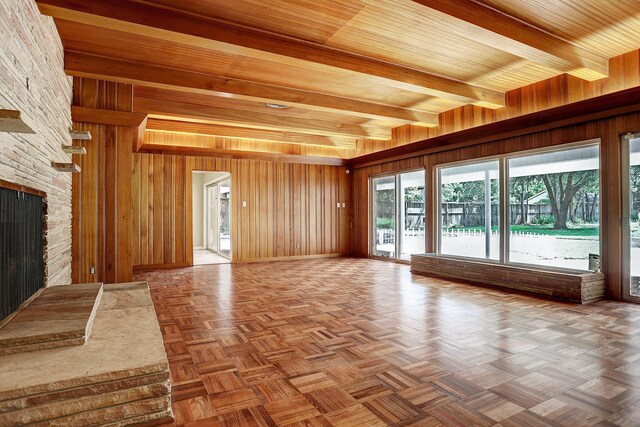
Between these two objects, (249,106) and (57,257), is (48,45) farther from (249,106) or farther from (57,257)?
(249,106)

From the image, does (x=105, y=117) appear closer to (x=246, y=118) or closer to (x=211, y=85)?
(x=211, y=85)

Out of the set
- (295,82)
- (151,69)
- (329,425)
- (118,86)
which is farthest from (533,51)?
(118,86)

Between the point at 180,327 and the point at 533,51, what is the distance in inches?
157

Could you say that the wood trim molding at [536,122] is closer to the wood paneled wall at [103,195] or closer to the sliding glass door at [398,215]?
the sliding glass door at [398,215]

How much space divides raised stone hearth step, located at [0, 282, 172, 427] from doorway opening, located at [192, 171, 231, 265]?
633cm

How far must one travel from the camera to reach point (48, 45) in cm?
293

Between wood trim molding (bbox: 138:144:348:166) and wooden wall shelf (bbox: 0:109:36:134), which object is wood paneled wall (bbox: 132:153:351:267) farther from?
wooden wall shelf (bbox: 0:109:36:134)

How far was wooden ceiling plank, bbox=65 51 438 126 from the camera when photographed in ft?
12.6

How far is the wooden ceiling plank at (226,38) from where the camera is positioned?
108 inches

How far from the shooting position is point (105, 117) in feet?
14.7

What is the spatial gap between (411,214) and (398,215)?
16.8 inches

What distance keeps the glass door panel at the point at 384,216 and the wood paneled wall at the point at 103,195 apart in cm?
530

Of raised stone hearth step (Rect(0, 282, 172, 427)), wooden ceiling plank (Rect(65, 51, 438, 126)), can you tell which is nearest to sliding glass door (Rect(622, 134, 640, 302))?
wooden ceiling plank (Rect(65, 51, 438, 126))

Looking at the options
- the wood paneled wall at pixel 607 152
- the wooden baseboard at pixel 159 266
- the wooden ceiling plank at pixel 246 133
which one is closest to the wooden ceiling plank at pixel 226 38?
the wood paneled wall at pixel 607 152
